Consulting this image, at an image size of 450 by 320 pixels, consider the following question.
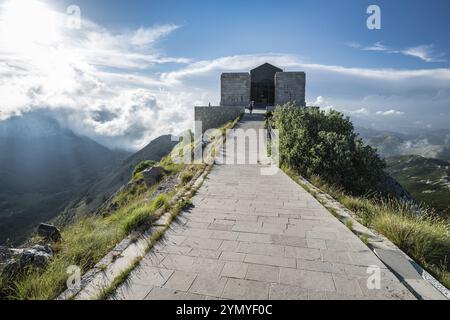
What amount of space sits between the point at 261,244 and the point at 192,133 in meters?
23.3

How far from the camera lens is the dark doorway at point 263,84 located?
39344mm

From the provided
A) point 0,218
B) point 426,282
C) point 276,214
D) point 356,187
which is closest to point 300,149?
point 356,187

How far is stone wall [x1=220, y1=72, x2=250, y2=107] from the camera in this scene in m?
36.0

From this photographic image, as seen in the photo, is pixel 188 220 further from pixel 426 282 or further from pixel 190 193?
pixel 426 282

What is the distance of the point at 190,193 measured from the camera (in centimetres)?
827

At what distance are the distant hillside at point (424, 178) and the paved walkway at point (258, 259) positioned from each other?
94647 mm

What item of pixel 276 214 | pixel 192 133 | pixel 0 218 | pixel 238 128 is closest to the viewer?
pixel 276 214

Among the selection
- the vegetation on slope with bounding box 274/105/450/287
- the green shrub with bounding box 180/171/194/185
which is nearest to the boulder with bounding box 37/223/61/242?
the green shrub with bounding box 180/171/194/185

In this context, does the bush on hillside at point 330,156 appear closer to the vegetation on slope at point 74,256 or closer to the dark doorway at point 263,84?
the vegetation on slope at point 74,256

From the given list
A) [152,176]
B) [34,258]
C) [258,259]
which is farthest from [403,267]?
[152,176]

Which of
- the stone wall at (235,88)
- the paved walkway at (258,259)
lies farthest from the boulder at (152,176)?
the stone wall at (235,88)

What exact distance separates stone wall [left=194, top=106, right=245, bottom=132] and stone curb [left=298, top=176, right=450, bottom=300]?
23.6 meters

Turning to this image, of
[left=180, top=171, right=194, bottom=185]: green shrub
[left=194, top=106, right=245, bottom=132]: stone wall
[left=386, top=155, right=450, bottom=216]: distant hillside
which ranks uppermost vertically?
[left=194, top=106, right=245, bottom=132]: stone wall

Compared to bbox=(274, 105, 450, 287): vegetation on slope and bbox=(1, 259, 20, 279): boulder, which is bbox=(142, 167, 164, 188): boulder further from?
bbox=(1, 259, 20, 279): boulder
